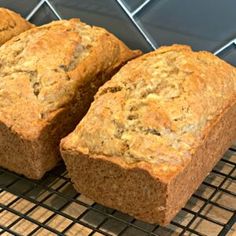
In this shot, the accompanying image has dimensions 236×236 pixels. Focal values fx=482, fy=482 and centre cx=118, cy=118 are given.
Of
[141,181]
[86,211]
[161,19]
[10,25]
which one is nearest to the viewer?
[141,181]

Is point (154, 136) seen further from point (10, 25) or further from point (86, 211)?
point (10, 25)

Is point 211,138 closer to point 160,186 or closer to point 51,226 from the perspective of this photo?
point 160,186

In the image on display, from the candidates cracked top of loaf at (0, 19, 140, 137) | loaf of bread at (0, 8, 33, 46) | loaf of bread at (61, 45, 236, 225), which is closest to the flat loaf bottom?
loaf of bread at (61, 45, 236, 225)

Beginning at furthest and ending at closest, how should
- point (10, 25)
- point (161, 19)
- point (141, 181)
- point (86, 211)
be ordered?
point (10, 25) → point (161, 19) → point (86, 211) → point (141, 181)

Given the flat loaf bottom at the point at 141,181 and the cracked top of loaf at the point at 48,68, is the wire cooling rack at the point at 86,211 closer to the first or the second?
the flat loaf bottom at the point at 141,181

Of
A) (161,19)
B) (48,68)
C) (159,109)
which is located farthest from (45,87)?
(161,19)

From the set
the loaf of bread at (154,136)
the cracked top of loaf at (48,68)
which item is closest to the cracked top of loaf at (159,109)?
the loaf of bread at (154,136)

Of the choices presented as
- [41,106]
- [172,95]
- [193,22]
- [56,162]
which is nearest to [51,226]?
[56,162]
